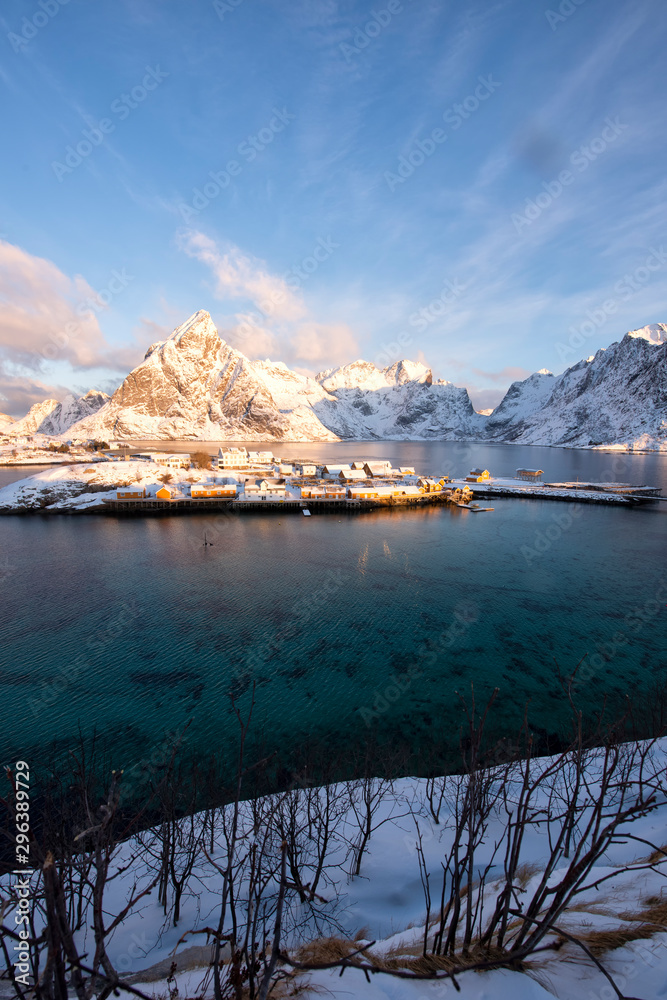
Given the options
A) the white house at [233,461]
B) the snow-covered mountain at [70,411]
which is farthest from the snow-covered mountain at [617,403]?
the snow-covered mountain at [70,411]

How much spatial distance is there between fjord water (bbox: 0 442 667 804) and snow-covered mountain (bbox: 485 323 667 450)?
338 ft

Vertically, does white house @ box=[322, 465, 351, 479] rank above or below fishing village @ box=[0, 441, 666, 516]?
above

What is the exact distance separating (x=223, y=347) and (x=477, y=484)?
126554 mm

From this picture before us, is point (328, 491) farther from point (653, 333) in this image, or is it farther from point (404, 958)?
point (653, 333)

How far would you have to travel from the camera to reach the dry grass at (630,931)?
95.6 inches

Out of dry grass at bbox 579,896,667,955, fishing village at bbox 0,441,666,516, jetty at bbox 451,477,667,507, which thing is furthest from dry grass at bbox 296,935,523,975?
jetty at bbox 451,477,667,507

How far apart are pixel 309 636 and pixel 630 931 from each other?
11.4 m

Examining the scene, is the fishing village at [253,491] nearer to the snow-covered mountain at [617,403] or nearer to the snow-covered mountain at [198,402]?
the snow-covered mountain at [617,403]

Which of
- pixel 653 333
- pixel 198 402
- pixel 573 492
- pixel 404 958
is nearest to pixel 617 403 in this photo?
pixel 653 333

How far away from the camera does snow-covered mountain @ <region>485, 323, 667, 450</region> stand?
10500 centimetres

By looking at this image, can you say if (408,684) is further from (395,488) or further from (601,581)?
(395,488)

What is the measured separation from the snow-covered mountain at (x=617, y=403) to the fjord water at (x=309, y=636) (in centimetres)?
10301

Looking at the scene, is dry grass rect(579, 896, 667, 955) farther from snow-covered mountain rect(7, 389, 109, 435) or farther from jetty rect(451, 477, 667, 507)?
snow-covered mountain rect(7, 389, 109, 435)

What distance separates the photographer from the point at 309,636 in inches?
530
